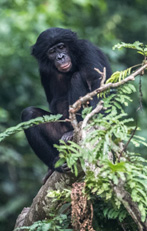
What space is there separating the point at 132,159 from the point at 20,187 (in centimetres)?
536

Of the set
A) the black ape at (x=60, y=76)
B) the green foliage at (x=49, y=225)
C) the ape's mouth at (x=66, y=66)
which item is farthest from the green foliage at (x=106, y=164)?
the ape's mouth at (x=66, y=66)

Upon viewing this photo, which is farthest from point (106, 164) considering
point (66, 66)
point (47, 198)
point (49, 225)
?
point (66, 66)

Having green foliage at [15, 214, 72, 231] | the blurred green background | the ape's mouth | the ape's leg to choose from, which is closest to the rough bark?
green foliage at [15, 214, 72, 231]

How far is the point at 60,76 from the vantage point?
5.20 m

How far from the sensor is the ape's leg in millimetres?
4586

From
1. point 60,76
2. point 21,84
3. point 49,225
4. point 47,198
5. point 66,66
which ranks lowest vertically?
point 49,225

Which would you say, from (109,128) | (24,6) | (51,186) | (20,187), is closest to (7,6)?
(24,6)

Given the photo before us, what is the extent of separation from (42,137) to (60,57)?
0.98 m

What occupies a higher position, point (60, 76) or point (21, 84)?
point (21, 84)

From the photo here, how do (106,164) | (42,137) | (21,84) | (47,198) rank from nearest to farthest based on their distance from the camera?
(106,164), (47,198), (42,137), (21,84)

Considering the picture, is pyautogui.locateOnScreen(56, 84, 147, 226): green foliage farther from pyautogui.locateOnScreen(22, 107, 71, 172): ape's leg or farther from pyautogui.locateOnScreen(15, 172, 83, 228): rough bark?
pyautogui.locateOnScreen(22, 107, 71, 172): ape's leg

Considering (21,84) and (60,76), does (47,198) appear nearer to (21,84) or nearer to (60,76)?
(60,76)

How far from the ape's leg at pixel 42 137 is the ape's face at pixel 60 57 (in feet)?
1.93

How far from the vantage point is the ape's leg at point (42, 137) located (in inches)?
181
